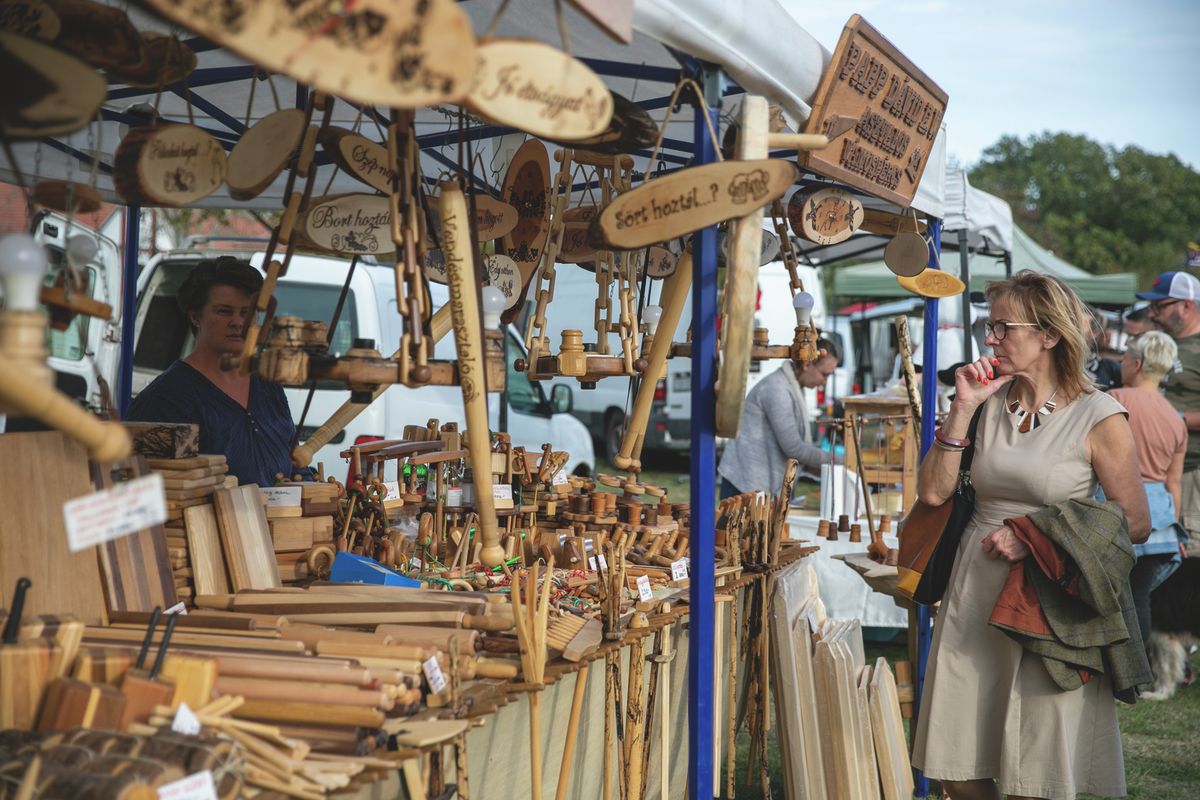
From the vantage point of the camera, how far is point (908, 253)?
12.5 ft

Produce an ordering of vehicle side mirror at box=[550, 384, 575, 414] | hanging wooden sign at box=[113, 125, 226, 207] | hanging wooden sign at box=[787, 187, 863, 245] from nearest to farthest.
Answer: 1. hanging wooden sign at box=[113, 125, 226, 207]
2. hanging wooden sign at box=[787, 187, 863, 245]
3. vehicle side mirror at box=[550, 384, 575, 414]

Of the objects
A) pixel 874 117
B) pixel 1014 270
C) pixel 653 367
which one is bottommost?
pixel 653 367

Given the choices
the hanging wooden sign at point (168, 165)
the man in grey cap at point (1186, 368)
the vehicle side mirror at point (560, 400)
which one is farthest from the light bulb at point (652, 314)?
the vehicle side mirror at point (560, 400)

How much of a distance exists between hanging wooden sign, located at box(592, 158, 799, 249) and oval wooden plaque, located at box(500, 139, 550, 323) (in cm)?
123

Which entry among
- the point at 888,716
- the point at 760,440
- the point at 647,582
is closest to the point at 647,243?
the point at 647,582

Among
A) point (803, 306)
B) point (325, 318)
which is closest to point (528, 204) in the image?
point (803, 306)

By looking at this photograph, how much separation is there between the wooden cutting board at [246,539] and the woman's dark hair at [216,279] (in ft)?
3.18

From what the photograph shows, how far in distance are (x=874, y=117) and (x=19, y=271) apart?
7.77ft

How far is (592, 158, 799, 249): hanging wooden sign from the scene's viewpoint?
2.04 metres

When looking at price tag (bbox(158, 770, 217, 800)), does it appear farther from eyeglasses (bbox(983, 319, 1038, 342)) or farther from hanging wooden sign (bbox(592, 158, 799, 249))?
eyeglasses (bbox(983, 319, 1038, 342))

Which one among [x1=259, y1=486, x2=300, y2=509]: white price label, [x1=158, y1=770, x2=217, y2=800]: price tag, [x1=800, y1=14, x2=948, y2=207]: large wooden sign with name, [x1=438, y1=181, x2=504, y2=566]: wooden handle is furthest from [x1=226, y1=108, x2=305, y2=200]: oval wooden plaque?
[x1=800, y1=14, x2=948, y2=207]: large wooden sign with name

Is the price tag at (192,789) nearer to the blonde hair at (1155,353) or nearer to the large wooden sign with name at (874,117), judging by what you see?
the large wooden sign with name at (874,117)

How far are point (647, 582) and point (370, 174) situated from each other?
137 centimetres

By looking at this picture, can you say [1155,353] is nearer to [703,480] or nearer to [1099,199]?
[703,480]
